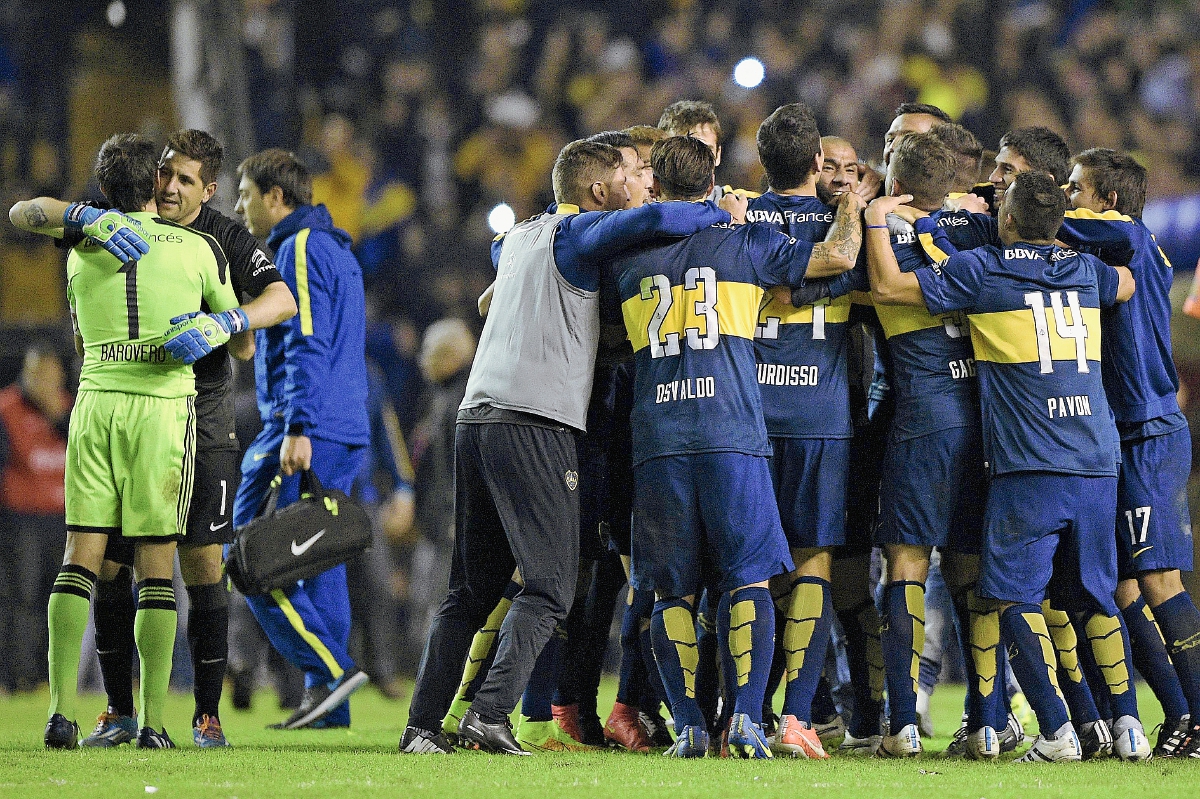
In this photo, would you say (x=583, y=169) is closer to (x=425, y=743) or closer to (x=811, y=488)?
(x=811, y=488)

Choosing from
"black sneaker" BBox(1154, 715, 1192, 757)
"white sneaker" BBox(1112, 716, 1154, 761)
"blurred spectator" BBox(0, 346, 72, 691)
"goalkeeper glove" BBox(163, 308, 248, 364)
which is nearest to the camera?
"white sneaker" BBox(1112, 716, 1154, 761)

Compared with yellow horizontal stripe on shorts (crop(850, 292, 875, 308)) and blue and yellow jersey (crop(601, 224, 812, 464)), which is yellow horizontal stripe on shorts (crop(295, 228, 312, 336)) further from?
yellow horizontal stripe on shorts (crop(850, 292, 875, 308))

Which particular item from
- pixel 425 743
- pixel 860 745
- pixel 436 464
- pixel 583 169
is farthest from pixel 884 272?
pixel 436 464

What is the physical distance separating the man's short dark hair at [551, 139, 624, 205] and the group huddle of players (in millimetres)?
83

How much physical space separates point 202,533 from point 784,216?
2505 mm

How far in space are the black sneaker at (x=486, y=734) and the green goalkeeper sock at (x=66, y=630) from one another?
139 cm

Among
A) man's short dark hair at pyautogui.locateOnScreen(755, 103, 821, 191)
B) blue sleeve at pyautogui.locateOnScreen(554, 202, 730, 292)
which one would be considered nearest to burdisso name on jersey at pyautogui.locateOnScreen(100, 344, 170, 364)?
blue sleeve at pyautogui.locateOnScreen(554, 202, 730, 292)

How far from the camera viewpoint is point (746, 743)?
14.8 ft

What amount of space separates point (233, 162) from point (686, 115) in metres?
5.02

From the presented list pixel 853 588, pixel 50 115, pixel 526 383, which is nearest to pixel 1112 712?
pixel 853 588

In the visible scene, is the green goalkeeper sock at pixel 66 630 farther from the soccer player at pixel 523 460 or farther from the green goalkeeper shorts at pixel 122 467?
the soccer player at pixel 523 460

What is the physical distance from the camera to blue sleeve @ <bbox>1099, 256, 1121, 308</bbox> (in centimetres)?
497

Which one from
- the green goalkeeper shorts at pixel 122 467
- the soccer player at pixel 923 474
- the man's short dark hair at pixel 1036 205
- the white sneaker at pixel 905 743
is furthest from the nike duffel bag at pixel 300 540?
the man's short dark hair at pixel 1036 205

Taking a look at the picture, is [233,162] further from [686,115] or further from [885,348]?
[885,348]
